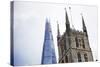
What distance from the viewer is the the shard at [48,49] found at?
2.93 metres

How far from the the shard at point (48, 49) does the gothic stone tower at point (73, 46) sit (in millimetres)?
120

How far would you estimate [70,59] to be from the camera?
9.96ft

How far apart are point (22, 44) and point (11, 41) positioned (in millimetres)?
178

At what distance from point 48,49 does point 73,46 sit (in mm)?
436

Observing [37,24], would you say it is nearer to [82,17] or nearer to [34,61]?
[34,61]

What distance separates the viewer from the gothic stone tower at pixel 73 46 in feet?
9.87

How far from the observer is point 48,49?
2957 mm

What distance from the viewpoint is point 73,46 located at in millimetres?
3045

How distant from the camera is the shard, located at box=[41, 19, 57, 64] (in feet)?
9.62

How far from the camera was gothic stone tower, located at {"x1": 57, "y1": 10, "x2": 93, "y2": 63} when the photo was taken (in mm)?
3008

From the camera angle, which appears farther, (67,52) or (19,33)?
(67,52)

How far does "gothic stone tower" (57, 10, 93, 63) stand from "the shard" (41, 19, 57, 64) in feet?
0.39
